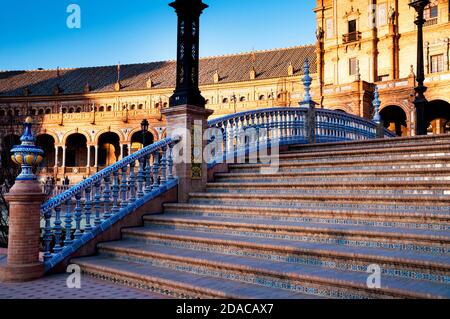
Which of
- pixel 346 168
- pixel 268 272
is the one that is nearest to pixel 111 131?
pixel 346 168

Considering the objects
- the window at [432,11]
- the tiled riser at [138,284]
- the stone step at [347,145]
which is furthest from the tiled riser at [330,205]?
the window at [432,11]

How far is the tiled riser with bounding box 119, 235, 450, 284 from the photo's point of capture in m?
4.76

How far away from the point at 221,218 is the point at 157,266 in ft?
5.04

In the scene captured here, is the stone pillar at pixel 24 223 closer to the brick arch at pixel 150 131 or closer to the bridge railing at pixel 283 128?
the bridge railing at pixel 283 128

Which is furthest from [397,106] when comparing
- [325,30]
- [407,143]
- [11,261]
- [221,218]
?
[11,261]

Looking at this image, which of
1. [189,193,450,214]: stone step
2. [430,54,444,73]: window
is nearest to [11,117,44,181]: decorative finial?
[189,193,450,214]: stone step

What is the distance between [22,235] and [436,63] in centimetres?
4512

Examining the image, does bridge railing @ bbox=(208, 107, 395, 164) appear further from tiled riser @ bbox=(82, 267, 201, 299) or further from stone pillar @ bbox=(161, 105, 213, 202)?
tiled riser @ bbox=(82, 267, 201, 299)

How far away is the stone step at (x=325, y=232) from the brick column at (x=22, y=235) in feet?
7.16

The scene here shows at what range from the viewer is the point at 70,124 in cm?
5909

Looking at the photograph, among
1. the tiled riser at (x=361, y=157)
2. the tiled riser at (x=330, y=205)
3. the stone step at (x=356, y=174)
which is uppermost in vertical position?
the tiled riser at (x=361, y=157)

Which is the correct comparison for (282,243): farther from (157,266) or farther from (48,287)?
(48,287)

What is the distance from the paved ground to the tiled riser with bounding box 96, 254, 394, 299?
0.67 m

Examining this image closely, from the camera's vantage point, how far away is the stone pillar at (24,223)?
21.4 feet
